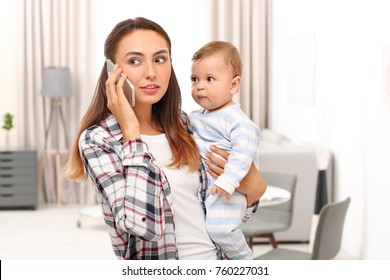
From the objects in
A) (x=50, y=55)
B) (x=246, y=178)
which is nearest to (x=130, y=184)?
(x=246, y=178)

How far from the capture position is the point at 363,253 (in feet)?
17.0

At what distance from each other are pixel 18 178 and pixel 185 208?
613 centimetres

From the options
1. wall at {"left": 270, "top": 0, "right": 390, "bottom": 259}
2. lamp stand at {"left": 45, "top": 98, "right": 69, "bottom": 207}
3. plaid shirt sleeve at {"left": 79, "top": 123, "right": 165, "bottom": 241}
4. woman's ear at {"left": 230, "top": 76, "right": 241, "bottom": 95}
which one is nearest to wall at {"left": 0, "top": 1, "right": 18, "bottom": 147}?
lamp stand at {"left": 45, "top": 98, "right": 69, "bottom": 207}

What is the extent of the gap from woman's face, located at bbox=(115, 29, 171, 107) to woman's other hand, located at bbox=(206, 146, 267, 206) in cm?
23

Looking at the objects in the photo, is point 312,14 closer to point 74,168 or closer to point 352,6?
point 352,6

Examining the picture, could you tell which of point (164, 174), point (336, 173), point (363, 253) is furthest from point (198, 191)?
point (336, 173)

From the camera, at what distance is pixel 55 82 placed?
24.8 ft

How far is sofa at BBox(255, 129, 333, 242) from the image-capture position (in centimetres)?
571

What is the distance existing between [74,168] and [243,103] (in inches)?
258

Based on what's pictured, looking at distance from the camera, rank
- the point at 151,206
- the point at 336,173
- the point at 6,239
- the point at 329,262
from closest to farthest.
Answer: the point at 151,206 → the point at 329,262 → the point at 336,173 → the point at 6,239

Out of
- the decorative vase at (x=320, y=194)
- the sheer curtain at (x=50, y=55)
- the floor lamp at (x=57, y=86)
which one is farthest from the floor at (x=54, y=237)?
the sheer curtain at (x=50, y=55)

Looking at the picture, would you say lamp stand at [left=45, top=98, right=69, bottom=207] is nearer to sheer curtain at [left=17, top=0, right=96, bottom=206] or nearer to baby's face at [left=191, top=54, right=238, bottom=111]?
sheer curtain at [left=17, top=0, right=96, bottom=206]

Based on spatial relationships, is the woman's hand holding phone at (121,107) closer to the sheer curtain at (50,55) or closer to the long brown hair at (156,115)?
the long brown hair at (156,115)

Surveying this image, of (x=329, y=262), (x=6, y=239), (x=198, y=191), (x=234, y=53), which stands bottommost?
(x=6, y=239)
